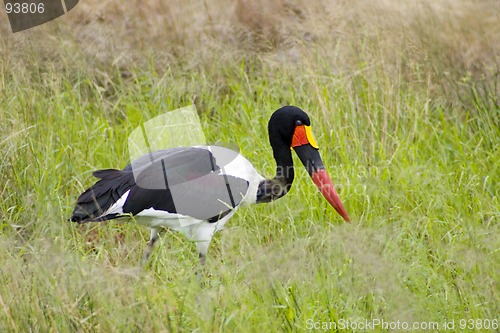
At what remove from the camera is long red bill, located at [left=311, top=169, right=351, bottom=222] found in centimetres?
434

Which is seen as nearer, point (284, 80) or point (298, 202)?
point (298, 202)

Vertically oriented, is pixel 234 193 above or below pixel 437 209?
above

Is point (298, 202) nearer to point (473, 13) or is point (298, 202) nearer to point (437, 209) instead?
point (437, 209)

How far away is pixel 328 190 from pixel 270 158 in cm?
81

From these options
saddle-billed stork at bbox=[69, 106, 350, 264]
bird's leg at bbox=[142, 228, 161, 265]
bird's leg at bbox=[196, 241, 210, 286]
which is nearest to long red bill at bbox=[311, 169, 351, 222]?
saddle-billed stork at bbox=[69, 106, 350, 264]

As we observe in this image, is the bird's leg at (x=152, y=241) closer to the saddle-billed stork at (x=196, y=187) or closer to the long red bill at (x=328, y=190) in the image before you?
the saddle-billed stork at (x=196, y=187)

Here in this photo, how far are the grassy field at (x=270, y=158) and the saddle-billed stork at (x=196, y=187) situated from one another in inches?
4.7

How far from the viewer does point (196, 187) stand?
14.4ft

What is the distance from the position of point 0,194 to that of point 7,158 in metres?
0.19

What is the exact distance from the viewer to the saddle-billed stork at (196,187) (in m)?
4.21

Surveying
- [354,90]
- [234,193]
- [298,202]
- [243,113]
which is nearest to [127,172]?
[234,193]

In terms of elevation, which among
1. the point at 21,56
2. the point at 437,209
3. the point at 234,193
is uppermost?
the point at 21,56

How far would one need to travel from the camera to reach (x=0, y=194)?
4.51 m

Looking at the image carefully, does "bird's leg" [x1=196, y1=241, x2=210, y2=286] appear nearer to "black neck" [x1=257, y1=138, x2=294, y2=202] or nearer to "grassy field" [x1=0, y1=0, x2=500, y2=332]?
"grassy field" [x1=0, y1=0, x2=500, y2=332]
